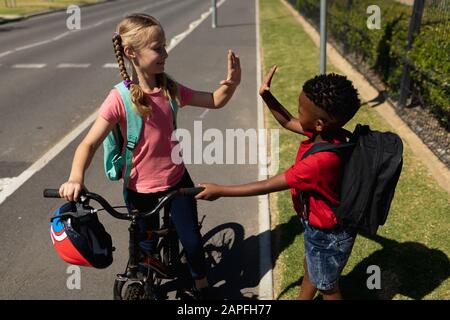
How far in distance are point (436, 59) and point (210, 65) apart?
283 inches

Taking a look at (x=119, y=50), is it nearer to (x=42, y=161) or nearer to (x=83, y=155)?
(x=83, y=155)

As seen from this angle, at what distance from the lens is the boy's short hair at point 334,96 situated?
7.35 feet

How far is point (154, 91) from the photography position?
2.66 meters

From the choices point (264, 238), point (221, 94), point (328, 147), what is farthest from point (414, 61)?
point (328, 147)

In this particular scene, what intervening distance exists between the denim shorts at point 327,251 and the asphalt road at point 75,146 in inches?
35.5

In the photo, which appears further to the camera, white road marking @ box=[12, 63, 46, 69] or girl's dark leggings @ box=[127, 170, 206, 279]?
white road marking @ box=[12, 63, 46, 69]

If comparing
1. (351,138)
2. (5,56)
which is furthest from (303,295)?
(5,56)

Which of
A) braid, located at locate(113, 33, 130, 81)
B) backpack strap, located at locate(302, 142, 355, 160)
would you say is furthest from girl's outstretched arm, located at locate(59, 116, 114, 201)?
backpack strap, located at locate(302, 142, 355, 160)

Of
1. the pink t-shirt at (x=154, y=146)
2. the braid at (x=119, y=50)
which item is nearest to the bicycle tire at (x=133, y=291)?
the pink t-shirt at (x=154, y=146)

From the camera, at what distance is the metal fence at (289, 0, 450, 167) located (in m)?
5.89

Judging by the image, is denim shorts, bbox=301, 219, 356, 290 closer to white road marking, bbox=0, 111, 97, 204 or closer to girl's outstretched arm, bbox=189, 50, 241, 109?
girl's outstretched arm, bbox=189, 50, 241, 109

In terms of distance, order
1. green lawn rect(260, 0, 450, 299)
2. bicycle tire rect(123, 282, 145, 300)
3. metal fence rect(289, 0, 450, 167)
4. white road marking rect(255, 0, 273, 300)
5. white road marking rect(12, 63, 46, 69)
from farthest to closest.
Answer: white road marking rect(12, 63, 46, 69)
metal fence rect(289, 0, 450, 167)
white road marking rect(255, 0, 273, 300)
green lawn rect(260, 0, 450, 299)
bicycle tire rect(123, 282, 145, 300)

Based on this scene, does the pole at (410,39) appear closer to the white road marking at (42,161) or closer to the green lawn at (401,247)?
the green lawn at (401,247)

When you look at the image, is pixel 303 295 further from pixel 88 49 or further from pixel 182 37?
pixel 182 37
